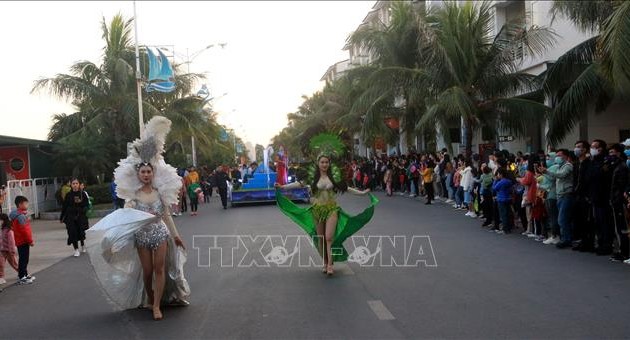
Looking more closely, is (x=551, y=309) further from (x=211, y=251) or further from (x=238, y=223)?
(x=238, y=223)

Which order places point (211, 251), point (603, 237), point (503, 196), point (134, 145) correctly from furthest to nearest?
point (503, 196) → point (211, 251) → point (603, 237) → point (134, 145)

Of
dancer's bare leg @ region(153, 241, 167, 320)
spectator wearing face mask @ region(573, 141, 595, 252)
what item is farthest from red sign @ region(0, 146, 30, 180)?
spectator wearing face mask @ region(573, 141, 595, 252)

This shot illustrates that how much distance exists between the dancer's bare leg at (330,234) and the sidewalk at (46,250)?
345 cm

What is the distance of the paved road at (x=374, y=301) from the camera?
6.36 m

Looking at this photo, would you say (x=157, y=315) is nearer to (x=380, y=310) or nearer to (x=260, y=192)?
(x=380, y=310)

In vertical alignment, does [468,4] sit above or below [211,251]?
above

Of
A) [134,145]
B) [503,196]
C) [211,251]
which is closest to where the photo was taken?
[134,145]

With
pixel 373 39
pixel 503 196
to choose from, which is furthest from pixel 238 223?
pixel 373 39

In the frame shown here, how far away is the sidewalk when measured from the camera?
1168 cm

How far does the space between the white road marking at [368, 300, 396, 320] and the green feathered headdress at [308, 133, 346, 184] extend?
258cm

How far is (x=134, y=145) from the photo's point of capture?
7438mm

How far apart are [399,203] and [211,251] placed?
476 inches

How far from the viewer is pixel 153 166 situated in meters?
7.46

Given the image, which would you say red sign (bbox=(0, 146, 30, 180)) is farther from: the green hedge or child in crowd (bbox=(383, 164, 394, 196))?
child in crowd (bbox=(383, 164, 394, 196))
